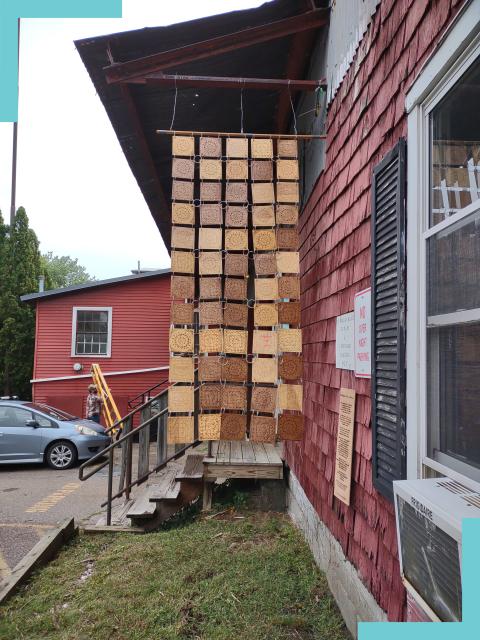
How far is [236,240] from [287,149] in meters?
0.86

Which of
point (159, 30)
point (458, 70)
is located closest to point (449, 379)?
point (458, 70)

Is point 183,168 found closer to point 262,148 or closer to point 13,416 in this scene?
point 262,148

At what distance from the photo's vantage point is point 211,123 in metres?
6.18

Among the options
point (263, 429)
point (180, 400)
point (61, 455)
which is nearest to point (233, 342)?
point (180, 400)

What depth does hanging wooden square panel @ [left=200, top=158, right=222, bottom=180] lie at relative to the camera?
4199 mm

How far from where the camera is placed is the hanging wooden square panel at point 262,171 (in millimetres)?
4238

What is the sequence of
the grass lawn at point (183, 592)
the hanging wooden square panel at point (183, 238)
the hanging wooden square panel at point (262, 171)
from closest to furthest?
the grass lawn at point (183, 592) < the hanging wooden square panel at point (183, 238) < the hanging wooden square panel at point (262, 171)

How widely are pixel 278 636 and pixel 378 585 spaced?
833 mm

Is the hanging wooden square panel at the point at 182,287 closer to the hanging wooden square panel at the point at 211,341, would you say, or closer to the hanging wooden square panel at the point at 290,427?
the hanging wooden square panel at the point at 211,341

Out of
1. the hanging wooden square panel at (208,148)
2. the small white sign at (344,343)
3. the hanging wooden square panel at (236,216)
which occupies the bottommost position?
the small white sign at (344,343)

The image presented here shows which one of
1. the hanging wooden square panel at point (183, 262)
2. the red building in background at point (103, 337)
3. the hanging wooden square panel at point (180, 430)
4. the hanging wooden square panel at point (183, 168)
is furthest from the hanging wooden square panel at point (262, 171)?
the red building in background at point (103, 337)

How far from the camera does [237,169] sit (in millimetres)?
4207

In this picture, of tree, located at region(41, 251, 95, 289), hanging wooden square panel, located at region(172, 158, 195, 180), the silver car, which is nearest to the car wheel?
the silver car

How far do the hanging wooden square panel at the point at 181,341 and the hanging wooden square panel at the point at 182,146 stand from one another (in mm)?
1439
